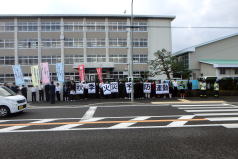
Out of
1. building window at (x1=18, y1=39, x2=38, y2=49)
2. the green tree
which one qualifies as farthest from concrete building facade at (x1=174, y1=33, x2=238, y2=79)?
building window at (x1=18, y1=39, x2=38, y2=49)

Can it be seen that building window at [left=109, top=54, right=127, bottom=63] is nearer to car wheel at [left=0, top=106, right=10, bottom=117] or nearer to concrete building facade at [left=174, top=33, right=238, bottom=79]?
concrete building facade at [left=174, top=33, right=238, bottom=79]

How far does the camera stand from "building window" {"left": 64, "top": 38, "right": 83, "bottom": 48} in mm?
38062

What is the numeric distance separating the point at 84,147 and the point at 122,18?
122 ft

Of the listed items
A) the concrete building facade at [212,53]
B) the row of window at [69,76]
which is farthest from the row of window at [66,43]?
the concrete building facade at [212,53]

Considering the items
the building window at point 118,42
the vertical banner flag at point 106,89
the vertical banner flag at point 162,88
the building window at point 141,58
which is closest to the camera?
the vertical banner flag at point 106,89

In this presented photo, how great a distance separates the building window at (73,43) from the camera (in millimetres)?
38062

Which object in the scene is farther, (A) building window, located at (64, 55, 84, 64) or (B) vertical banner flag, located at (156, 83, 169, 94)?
(A) building window, located at (64, 55, 84, 64)

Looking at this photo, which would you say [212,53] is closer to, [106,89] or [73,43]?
[106,89]

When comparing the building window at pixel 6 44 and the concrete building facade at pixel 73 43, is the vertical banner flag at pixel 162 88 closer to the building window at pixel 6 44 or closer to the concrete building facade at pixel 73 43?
the concrete building facade at pixel 73 43

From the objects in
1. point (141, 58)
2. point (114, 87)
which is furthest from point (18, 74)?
point (141, 58)

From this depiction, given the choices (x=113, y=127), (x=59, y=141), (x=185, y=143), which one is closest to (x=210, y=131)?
(x=185, y=143)

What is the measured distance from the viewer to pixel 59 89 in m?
16.8

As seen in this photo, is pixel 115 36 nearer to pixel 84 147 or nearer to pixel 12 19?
pixel 12 19

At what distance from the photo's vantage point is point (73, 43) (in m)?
38.3
